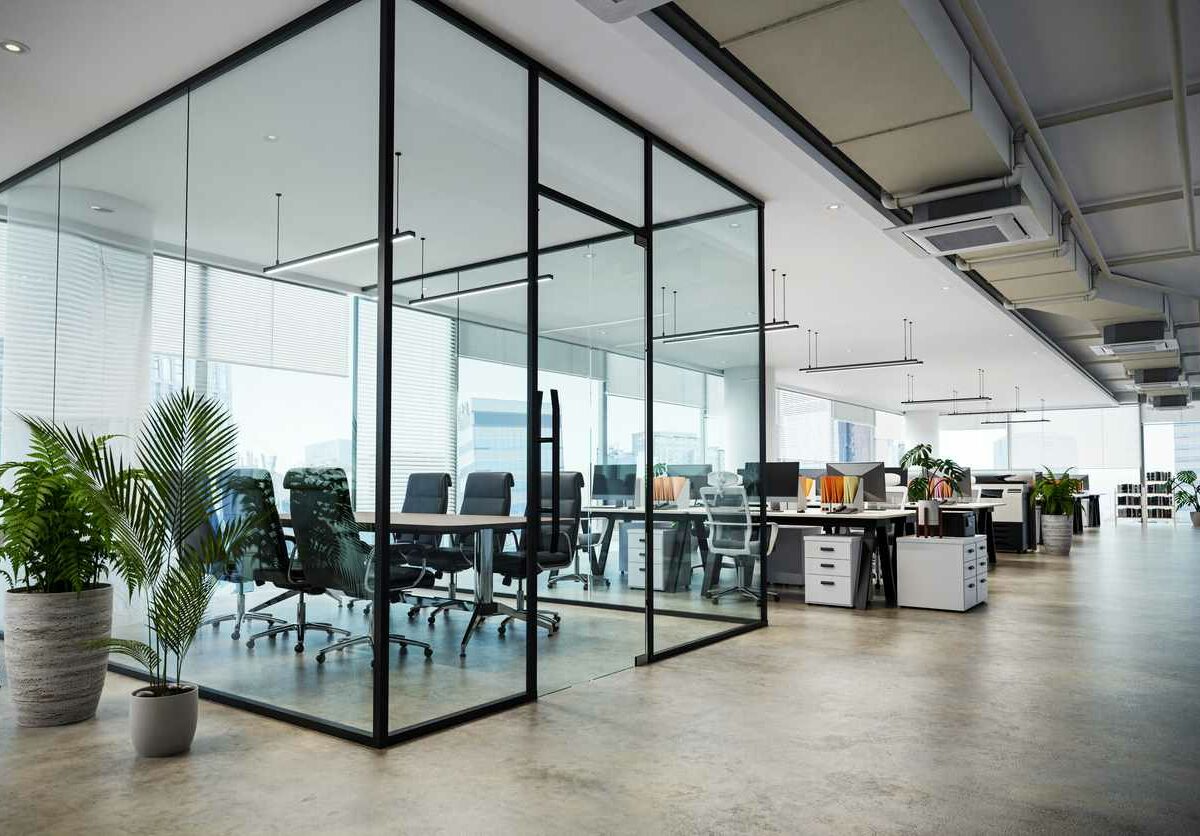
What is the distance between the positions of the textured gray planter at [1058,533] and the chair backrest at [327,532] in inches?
426

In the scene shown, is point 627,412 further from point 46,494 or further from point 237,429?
point 46,494

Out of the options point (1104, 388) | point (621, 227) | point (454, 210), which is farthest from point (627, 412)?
point (1104, 388)

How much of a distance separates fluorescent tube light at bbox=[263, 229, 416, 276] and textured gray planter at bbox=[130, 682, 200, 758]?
72.8 inches

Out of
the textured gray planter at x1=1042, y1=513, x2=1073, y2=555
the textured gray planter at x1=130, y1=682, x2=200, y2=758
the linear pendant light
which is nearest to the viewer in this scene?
the textured gray planter at x1=130, y1=682, x2=200, y2=758

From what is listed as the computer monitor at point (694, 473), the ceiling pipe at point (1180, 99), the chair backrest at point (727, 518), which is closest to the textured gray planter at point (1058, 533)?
the ceiling pipe at point (1180, 99)

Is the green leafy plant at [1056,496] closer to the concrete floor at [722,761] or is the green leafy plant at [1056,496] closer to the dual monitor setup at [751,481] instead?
the dual monitor setup at [751,481]

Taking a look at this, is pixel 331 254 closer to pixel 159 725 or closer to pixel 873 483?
pixel 159 725

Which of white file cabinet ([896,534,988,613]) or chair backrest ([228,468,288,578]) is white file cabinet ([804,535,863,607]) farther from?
chair backrest ([228,468,288,578])

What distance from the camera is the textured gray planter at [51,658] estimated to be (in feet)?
11.6

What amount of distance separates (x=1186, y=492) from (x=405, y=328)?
73.9 ft

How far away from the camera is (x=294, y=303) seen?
3793mm

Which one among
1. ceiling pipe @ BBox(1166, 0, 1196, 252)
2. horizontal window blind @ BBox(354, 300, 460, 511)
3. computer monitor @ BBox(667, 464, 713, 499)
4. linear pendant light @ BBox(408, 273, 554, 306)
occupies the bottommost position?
computer monitor @ BBox(667, 464, 713, 499)

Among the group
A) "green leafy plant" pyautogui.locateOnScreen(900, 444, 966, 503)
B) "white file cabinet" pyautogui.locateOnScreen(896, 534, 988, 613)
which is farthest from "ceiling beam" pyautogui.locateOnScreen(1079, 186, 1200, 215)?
"white file cabinet" pyautogui.locateOnScreen(896, 534, 988, 613)

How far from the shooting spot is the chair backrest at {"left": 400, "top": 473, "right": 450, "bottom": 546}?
3.46 meters
